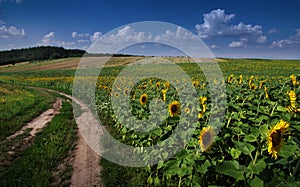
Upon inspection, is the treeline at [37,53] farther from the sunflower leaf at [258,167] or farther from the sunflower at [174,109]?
the sunflower leaf at [258,167]

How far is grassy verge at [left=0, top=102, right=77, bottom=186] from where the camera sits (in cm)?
513

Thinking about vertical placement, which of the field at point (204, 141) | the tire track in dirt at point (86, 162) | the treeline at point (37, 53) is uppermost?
the treeline at point (37, 53)

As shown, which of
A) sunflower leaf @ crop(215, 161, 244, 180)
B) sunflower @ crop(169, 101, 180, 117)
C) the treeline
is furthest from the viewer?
the treeline

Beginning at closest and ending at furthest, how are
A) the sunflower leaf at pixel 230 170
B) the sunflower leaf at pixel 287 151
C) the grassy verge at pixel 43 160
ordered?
the sunflower leaf at pixel 230 170 → the sunflower leaf at pixel 287 151 → the grassy verge at pixel 43 160

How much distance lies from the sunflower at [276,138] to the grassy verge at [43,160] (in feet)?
13.6

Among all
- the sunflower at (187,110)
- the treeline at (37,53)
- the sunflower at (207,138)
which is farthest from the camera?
the treeline at (37,53)

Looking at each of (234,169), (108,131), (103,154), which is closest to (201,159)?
(234,169)

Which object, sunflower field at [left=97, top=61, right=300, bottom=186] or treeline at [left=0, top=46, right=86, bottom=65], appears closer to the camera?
sunflower field at [left=97, top=61, right=300, bottom=186]

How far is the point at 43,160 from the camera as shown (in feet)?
19.8

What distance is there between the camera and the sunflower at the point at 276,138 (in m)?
2.08

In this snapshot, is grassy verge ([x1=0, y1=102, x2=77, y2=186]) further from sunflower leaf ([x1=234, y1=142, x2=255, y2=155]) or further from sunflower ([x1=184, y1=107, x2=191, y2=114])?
sunflower leaf ([x1=234, y1=142, x2=255, y2=155])

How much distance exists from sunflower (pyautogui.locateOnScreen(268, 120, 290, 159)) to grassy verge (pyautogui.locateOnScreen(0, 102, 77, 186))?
415 centimetres

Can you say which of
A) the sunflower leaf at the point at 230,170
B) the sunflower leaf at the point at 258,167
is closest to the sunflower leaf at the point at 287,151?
the sunflower leaf at the point at 258,167

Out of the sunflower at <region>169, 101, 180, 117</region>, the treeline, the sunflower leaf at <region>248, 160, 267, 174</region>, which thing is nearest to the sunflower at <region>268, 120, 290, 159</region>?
the sunflower leaf at <region>248, 160, 267, 174</region>
